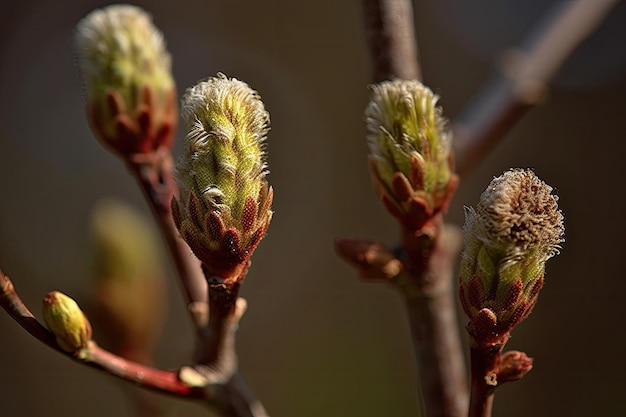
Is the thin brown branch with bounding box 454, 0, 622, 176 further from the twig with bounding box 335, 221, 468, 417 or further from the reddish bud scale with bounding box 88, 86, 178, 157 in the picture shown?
the reddish bud scale with bounding box 88, 86, 178, 157

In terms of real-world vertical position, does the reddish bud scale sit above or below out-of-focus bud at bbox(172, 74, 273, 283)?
above

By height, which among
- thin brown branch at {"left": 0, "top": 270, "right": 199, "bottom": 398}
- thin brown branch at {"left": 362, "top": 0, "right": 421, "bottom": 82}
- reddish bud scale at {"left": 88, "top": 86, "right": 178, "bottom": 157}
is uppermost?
thin brown branch at {"left": 362, "top": 0, "right": 421, "bottom": 82}

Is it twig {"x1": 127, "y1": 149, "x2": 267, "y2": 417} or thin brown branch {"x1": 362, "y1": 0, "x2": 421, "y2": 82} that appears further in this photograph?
thin brown branch {"x1": 362, "y1": 0, "x2": 421, "y2": 82}

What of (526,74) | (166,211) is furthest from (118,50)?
(526,74)

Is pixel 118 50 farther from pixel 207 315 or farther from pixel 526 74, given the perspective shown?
pixel 526 74

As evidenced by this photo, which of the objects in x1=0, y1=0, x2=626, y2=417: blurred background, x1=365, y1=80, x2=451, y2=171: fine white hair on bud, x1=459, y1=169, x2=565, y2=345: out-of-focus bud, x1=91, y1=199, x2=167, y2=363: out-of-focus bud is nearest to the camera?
x1=459, y1=169, x2=565, y2=345: out-of-focus bud

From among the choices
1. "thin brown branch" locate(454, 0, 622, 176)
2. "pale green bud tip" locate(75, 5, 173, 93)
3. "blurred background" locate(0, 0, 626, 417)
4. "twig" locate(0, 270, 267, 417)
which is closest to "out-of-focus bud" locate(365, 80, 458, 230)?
"twig" locate(0, 270, 267, 417)

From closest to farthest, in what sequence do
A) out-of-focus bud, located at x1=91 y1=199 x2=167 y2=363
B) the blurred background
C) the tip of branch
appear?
1. the tip of branch
2. out-of-focus bud, located at x1=91 y1=199 x2=167 y2=363
3. the blurred background
